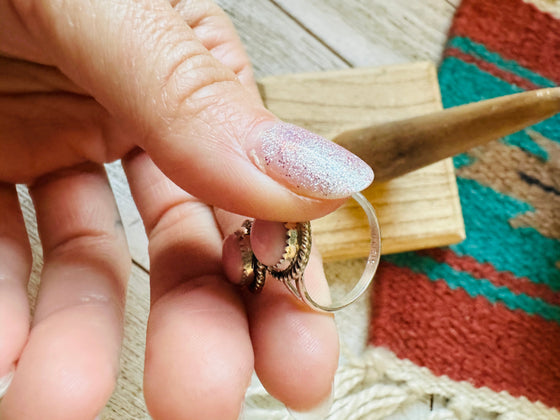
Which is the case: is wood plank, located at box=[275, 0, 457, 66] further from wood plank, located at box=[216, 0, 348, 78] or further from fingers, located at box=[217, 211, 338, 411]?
fingers, located at box=[217, 211, 338, 411]

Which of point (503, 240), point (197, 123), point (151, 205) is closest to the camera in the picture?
point (197, 123)

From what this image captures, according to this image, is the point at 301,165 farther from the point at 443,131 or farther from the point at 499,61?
the point at 499,61

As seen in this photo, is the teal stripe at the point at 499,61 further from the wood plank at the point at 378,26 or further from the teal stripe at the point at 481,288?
the teal stripe at the point at 481,288

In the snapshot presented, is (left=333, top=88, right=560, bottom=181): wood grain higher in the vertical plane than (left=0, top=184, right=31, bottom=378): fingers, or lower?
higher

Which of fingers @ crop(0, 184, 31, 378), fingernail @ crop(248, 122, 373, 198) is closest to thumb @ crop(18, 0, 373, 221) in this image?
fingernail @ crop(248, 122, 373, 198)

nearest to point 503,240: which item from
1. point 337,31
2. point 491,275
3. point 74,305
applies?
point 491,275

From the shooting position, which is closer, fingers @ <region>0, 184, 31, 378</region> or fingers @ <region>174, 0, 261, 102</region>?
fingers @ <region>0, 184, 31, 378</region>

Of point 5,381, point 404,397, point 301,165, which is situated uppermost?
point 301,165

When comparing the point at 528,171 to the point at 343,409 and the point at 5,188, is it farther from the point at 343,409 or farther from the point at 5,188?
the point at 5,188

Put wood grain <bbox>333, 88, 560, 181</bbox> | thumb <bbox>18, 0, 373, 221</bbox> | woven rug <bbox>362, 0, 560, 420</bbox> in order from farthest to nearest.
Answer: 1. woven rug <bbox>362, 0, 560, 420</bbox>
2. wood grain <bbox>333, 88, 560, 181</bbox>
3. thumb <bbox>18, 0, 373, 221</bbox>
